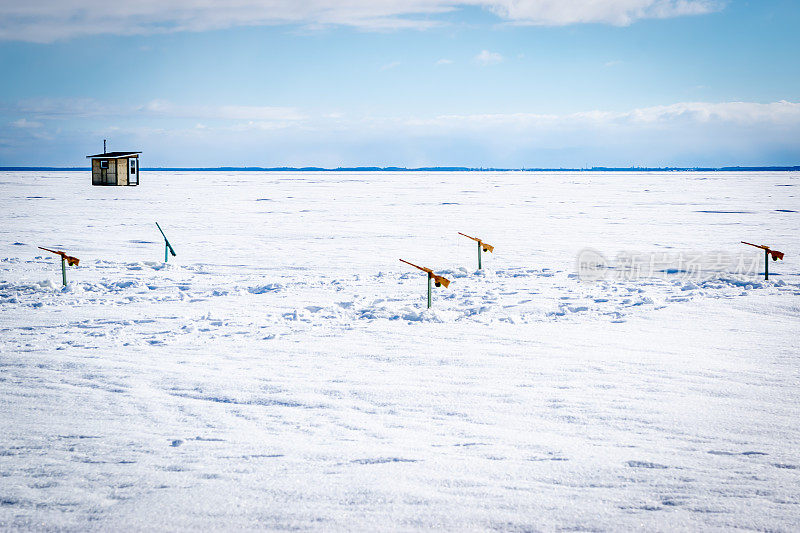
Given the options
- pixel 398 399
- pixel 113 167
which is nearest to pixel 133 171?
pixel 113 167

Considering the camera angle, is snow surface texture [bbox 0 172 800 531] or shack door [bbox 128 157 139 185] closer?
snow surface texture [bbox 0 172 800 531]

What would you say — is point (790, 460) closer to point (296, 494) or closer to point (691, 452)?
point (691, 452)

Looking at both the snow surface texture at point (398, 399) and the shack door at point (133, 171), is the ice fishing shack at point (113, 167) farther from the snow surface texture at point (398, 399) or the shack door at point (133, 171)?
the snow surface texture at point (398, 399)

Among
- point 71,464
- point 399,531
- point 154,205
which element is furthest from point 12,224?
point 399,531

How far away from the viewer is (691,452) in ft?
12.3

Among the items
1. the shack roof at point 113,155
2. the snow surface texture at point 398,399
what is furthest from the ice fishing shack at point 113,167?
the snow surface texture at point 398,399

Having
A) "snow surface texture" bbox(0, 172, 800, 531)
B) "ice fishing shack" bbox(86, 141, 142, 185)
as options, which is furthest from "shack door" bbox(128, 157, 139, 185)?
"snow surface texture" bbox(0, 172, 800, 531)

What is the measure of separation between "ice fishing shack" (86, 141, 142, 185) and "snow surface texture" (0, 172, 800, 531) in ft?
114

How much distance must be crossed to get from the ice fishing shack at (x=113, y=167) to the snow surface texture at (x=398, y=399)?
3468cm

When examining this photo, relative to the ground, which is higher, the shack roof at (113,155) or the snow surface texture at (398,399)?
the shack roof at (113,155)

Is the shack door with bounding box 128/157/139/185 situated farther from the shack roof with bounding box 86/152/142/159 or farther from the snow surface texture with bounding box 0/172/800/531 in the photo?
the snow surface texture with bounding box 0/172/800/531

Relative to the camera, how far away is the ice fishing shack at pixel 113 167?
139ft

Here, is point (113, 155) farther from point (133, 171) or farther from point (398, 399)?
point (398, 399)

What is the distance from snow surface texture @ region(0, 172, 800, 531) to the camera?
318 cm
